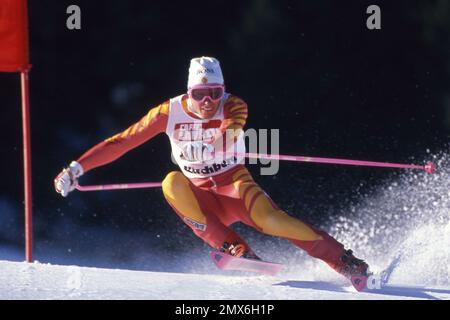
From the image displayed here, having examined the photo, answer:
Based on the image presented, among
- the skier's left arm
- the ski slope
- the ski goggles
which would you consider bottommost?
the ski slope

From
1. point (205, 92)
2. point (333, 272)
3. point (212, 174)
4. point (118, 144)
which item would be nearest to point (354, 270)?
point (333, 272)

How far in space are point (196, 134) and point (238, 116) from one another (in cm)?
27

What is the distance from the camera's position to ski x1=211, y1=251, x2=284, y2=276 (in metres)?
5.36

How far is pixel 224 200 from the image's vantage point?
18.7 feet

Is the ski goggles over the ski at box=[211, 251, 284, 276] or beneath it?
over

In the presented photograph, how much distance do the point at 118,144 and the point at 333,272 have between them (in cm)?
158

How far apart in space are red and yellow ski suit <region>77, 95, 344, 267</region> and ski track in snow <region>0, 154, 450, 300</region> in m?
0.25

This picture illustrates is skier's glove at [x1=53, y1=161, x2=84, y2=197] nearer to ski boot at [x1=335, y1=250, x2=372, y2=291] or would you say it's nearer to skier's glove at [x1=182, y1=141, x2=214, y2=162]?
skier's glove at [x1=182, y1=141, x2=214, y2=162]

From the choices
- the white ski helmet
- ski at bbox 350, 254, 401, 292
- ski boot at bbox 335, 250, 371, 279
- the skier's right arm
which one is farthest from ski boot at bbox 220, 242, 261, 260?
the white ski helmet

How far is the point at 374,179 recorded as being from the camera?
6859 millimetres

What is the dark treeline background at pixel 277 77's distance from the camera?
266 inches

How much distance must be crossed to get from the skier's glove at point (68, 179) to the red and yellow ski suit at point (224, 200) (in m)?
0.05

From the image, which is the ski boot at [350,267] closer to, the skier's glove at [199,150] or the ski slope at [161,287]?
the ski slope at [161,287]

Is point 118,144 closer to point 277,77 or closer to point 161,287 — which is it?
point 161,287
